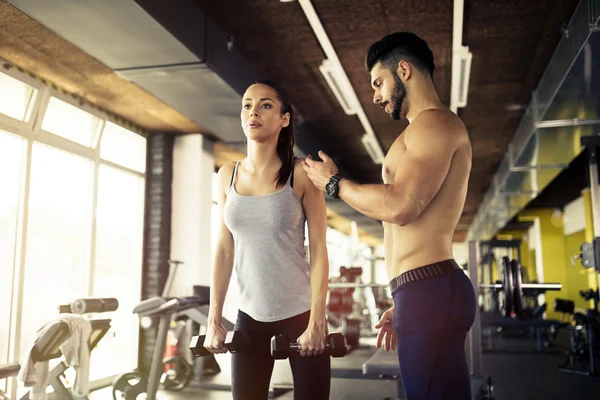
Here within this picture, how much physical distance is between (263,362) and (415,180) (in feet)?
2.15

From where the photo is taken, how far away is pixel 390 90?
1.49 metres

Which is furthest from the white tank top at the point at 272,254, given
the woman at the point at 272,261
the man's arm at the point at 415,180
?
the man's arm at the point at 415,180

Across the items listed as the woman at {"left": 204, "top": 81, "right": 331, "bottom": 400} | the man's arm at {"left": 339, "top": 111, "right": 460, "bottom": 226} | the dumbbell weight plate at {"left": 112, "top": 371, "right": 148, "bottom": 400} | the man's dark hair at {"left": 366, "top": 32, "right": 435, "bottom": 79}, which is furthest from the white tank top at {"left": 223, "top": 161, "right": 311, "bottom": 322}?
the dumbbell weight plate at {"left": 112, "top": 371, "right": 148, "bottom": 400}

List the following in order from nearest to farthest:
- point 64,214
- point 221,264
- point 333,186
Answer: point 333,186 < point 221,264 < point 64,214

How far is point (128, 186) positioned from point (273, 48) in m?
2.54

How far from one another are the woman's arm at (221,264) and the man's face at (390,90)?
1.66 ft

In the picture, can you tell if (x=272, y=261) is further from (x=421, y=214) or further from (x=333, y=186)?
(x=421, y=214)

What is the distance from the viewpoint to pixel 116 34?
358 cm

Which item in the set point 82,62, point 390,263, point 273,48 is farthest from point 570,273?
point 390,263

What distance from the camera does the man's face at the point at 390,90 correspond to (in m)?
1.48

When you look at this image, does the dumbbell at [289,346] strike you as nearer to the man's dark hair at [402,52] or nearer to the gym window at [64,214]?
the man's dark hair at [402,52]

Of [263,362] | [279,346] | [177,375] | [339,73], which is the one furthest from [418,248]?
[177,375]

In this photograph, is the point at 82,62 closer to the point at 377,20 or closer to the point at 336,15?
the point at 336,15

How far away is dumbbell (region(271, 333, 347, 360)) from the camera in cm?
146
